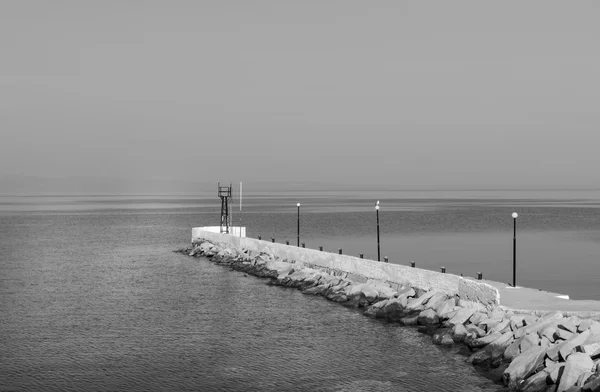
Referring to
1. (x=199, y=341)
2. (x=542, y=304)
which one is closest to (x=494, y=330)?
(x=542, y=304)

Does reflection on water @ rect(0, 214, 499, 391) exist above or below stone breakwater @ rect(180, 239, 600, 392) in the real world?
below

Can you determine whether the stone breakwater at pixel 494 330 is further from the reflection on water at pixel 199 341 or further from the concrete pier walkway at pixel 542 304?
the reflection on water at pixel 199 341

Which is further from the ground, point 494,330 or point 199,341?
point 494,330

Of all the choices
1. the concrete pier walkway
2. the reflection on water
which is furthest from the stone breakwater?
the reflection on water

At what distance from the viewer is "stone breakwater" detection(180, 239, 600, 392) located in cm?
2170

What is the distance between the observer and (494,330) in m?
27.0

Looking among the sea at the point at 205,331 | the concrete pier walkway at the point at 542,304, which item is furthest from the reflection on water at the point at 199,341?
the concrete pier walkway at the point at 542,304

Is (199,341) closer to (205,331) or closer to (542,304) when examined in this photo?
(205,331)

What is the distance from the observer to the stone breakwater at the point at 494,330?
71.2 feet

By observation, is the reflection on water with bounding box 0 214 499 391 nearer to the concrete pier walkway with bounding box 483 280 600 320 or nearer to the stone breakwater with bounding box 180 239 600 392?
the stone breakwater with bounding box 180 239 600 392

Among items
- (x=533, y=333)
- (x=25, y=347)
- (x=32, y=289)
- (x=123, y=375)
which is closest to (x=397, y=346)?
(x=533, y=333)

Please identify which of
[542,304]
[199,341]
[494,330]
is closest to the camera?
[494,330]

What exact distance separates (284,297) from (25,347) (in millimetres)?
16471

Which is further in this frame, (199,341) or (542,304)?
(199,341)
